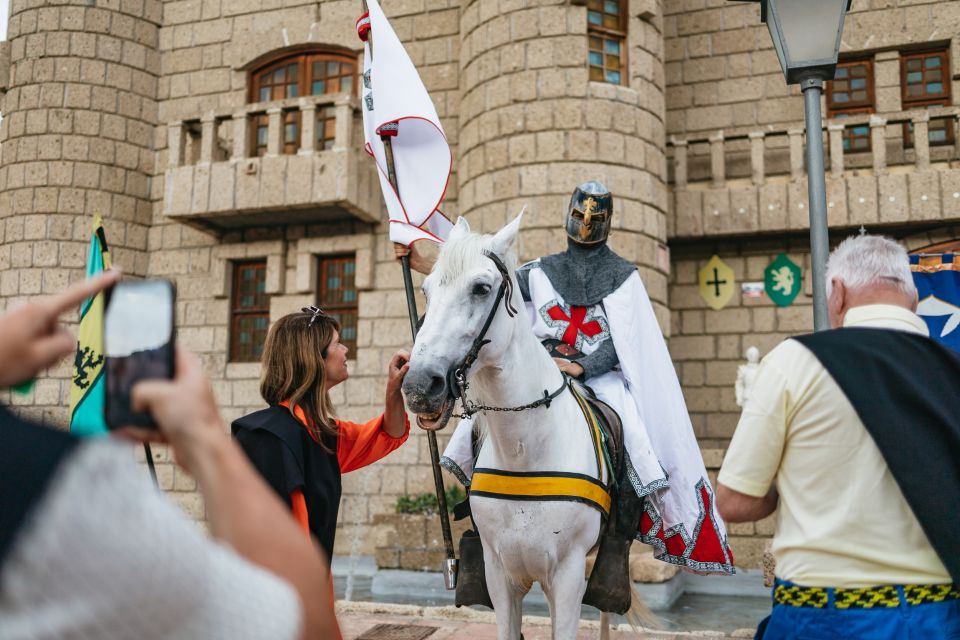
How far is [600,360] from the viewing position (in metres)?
3.85

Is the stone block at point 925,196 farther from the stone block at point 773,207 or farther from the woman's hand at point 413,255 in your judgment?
the woman's hand at point 413,255

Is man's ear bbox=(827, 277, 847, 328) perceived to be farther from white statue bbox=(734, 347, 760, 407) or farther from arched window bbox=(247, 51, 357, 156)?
arched window bbox=(247, 51, 357, 156)

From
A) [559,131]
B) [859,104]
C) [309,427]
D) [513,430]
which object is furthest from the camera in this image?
[859,104]

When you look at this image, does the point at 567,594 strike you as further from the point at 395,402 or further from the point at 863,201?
the point at 863,201

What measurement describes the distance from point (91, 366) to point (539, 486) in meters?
2.06

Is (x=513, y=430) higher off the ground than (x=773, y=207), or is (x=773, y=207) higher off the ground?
(x=773, y=207)

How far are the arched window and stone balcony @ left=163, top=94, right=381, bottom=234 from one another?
6.3 inches

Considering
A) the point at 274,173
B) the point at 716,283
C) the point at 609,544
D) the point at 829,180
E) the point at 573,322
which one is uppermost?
the point at 274,173

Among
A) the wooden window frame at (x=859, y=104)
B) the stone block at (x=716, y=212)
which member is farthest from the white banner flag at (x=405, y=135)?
the wooden window frame at (x=859, y=104)

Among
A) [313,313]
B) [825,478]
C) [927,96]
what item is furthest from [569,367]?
[927,96]

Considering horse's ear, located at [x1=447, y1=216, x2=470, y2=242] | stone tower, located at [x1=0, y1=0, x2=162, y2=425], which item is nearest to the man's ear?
horse's ear, located at [x1=447, y1=216, x2=470, y2=242]

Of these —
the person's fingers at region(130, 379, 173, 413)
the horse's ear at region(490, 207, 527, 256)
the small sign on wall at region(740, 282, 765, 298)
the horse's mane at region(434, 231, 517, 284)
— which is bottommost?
the person's fingers at region(130, 379, 173, 413)

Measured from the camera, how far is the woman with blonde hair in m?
2.41

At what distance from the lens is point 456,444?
12.3 feet
